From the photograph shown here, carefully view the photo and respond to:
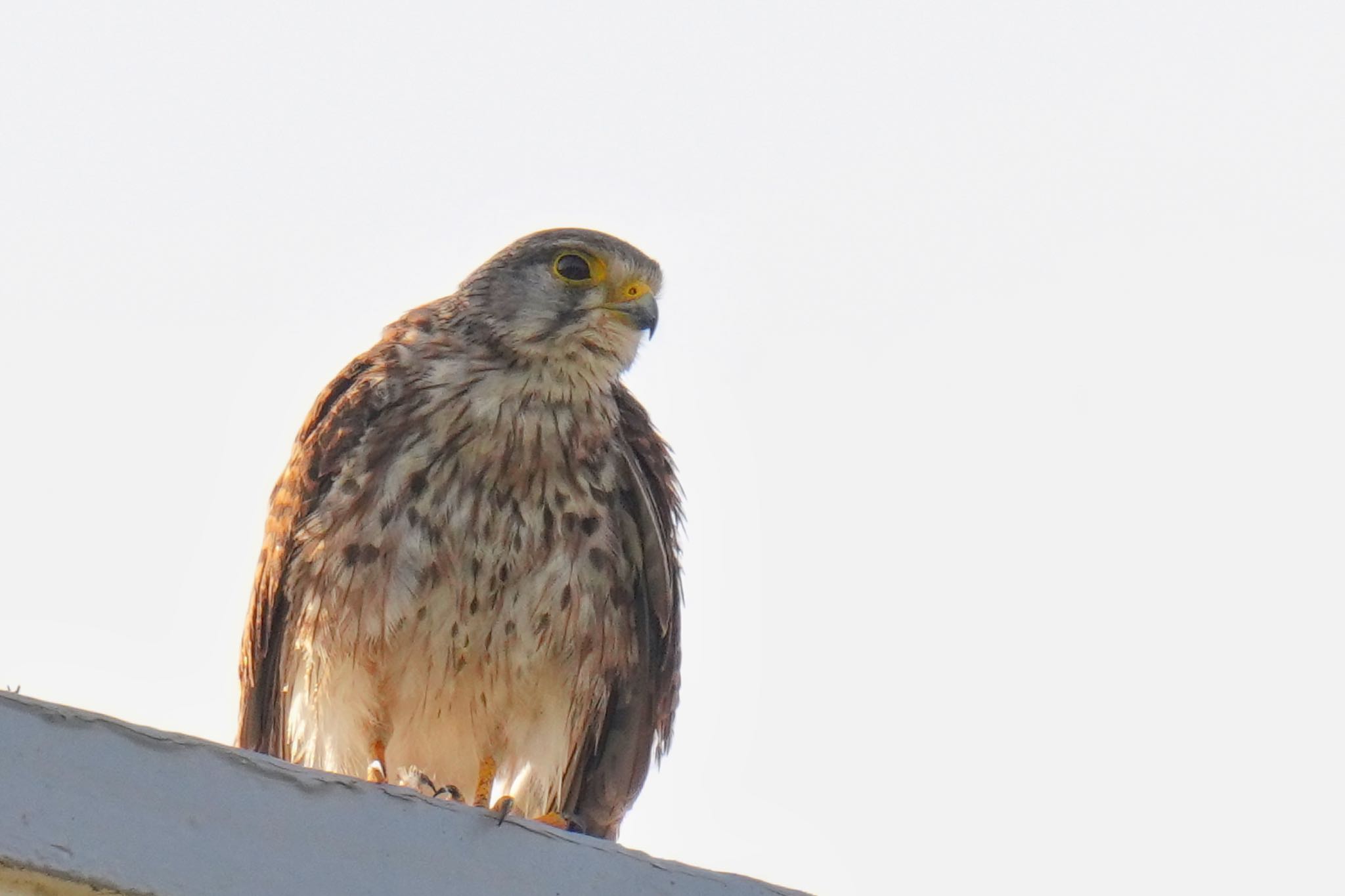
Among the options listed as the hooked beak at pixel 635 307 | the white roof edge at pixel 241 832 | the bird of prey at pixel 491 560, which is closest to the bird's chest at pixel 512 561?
the bird of prey at pixel 491 560

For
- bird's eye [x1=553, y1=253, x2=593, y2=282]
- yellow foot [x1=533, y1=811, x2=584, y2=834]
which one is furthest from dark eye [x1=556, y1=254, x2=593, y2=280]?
yellow foot [x1=533, y1=811, x2=584, y2=834]

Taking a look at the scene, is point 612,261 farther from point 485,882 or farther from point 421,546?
point 485,882

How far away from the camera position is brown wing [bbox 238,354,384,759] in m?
4.54

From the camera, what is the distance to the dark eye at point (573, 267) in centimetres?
486

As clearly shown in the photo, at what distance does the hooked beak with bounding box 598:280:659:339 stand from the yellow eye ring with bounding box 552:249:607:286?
0.07m

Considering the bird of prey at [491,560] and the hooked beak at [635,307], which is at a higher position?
the hooked beak at [635,307]

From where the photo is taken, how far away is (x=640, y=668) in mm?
4695

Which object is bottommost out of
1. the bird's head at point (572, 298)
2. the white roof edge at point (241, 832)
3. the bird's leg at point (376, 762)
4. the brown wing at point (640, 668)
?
the white roof edge at point (241, 832)

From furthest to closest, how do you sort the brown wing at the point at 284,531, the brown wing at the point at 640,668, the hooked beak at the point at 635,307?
the hooked beak at the point at 635,307 < the brown wing at the point at 640,668 < the brown wing at the point at 284,531

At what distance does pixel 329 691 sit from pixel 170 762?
190cm

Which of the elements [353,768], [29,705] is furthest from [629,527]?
[29,705]

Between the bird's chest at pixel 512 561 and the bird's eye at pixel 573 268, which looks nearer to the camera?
the bird's chest at pixel 512 561

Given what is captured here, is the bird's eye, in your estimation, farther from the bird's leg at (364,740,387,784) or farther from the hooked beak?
the bird's leg at (364,740,387,784)

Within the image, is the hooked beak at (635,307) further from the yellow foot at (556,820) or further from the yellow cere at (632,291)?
the yellow foot at (556,820)
